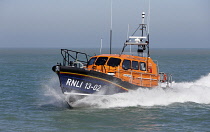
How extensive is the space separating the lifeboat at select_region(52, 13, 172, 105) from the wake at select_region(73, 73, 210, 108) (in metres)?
0.28

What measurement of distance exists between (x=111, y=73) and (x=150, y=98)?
246 cm

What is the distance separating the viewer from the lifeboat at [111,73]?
15.4 metres

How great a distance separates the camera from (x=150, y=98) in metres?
17.5

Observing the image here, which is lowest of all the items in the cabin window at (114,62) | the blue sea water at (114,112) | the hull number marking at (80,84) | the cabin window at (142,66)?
the blue sea water at (114,112)

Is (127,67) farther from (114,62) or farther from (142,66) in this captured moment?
(142,66)

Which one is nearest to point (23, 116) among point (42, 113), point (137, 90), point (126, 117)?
point (42, 113)

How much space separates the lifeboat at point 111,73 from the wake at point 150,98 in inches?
11.2

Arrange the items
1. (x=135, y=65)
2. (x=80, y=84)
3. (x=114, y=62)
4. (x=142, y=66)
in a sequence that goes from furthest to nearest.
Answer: (x=142, y=66)
(x=135, y=65)
(x=114, y=62)
(x=80, y=84)

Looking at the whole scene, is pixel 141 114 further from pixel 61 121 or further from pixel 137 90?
pixel 61 121

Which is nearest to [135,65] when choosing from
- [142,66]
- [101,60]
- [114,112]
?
[142,66]

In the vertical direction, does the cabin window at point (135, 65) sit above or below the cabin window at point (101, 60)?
below

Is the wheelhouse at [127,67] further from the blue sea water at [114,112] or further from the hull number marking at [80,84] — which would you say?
the hull number marking at [80,84]

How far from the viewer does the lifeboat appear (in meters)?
15.4

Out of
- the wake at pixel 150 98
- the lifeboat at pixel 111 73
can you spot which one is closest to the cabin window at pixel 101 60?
the lifeboat at pixel 111 73
